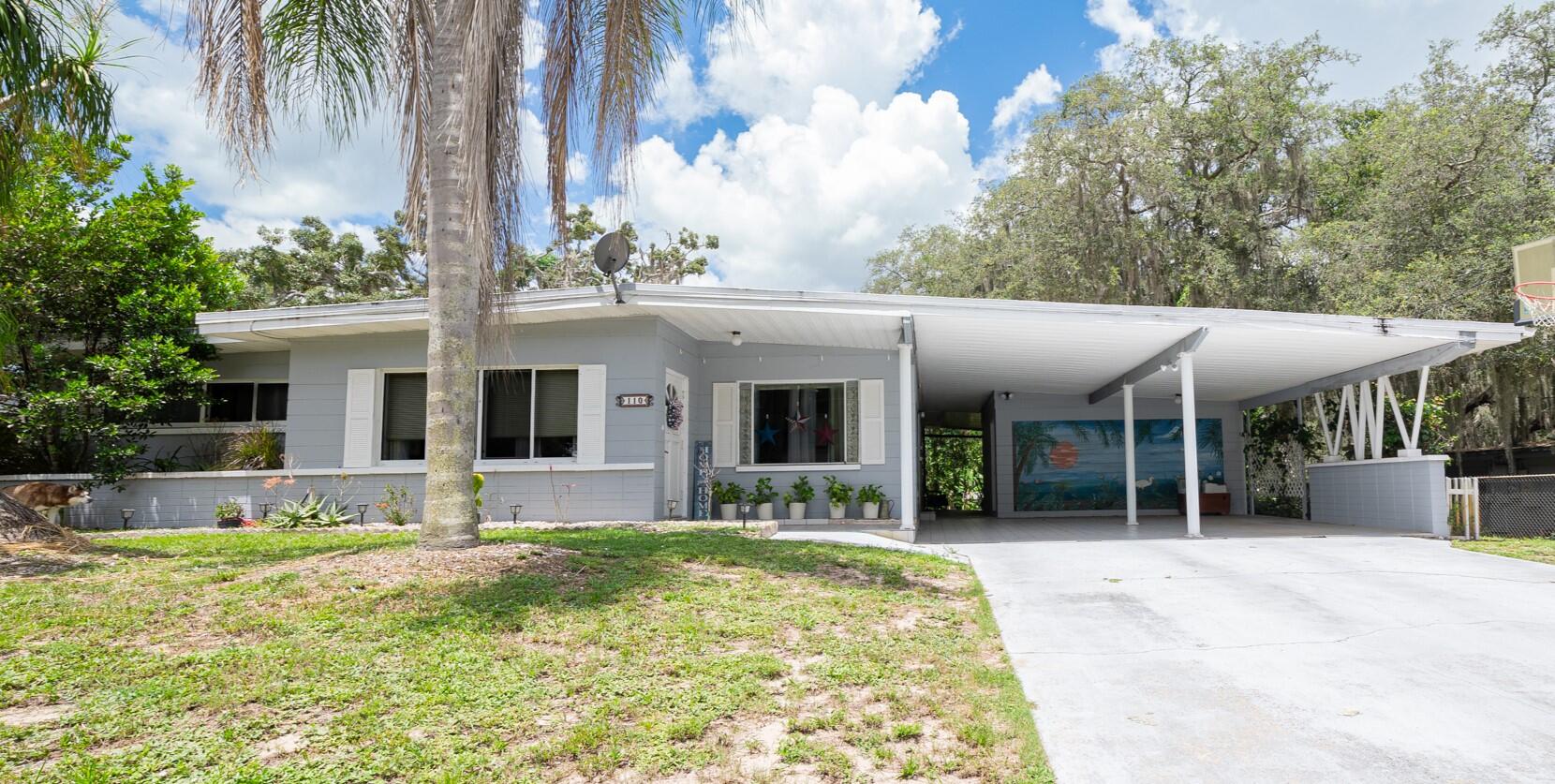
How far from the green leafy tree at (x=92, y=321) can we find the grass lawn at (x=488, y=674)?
251 inches

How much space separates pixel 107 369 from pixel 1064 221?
15.5m

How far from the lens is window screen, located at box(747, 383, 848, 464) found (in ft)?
37.1

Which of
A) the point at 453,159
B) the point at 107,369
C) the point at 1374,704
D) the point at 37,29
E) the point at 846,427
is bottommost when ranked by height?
the point at 1374,704

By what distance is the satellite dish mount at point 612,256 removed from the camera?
913 centimetres

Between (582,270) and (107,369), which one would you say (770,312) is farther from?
Result: (582,270)

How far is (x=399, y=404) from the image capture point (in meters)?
10.9

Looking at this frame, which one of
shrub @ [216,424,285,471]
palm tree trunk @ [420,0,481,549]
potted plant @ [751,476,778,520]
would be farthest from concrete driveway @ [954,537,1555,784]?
shrub @ [216,424,285,471]

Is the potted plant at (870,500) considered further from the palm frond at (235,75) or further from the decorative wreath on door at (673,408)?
the palm frond at (235,75)

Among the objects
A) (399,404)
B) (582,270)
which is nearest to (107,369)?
(399,404)

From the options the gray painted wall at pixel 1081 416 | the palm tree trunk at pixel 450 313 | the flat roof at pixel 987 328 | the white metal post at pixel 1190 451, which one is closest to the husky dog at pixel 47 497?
the flat roof at pixel 987 328

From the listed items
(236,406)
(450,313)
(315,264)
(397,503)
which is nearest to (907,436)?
(450,313)

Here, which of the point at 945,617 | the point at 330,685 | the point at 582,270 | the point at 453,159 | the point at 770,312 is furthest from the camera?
the point at 582,270

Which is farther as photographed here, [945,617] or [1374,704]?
[945,617]

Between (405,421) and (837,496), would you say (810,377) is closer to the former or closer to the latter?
(837,496)
